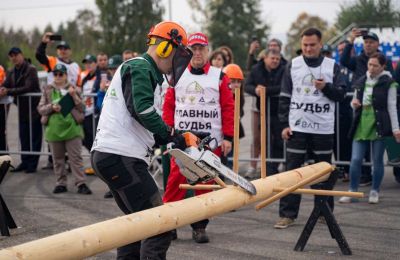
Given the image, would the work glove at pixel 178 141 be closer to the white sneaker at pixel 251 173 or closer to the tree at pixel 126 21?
the white sneaker at pixel 251 173

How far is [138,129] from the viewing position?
5.16 metres

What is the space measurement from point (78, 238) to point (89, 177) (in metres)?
8.31

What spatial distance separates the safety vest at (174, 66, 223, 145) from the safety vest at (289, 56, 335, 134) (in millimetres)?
996

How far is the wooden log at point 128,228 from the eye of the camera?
12.2 feet

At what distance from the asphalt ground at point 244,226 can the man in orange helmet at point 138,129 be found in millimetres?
1760

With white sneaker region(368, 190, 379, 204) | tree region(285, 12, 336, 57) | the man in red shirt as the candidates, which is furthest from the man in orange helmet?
tree region(285, 12, 336, 57)

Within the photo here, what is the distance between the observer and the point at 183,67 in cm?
529

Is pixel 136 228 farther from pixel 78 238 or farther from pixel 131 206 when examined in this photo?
pixel 131 206

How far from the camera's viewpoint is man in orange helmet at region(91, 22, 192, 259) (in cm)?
493

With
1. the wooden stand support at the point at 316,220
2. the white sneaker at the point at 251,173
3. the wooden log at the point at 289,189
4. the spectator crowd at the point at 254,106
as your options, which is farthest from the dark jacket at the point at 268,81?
the wooden log at the point at 289,189

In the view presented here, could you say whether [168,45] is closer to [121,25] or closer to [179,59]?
[179,59]

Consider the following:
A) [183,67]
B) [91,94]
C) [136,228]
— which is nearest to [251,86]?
[91,94]

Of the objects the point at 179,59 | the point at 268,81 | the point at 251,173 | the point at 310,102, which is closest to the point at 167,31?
the point at 179,59

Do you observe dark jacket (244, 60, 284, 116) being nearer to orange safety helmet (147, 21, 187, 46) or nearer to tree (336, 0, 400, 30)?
orange safety helmet (147, 21, 187, 46)
